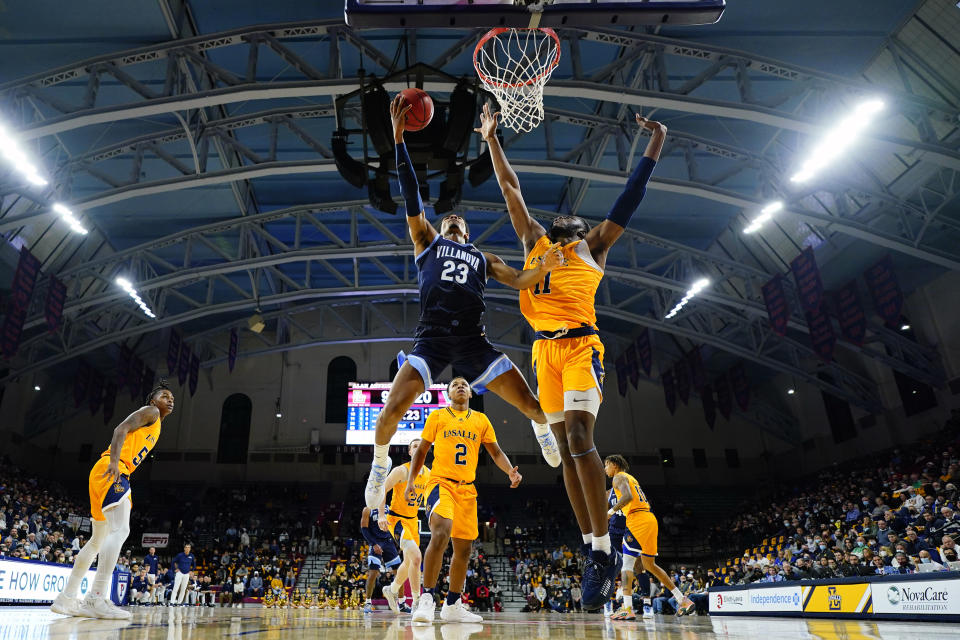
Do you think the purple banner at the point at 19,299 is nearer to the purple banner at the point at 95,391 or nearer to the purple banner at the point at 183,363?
the purple banner at the point at 183,363

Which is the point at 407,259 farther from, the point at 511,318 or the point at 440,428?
the point at 440,428

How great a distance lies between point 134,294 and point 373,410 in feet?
30.2

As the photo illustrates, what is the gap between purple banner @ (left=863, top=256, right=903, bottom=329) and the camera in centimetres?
1717

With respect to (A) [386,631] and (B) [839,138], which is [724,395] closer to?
(B) [839,138]

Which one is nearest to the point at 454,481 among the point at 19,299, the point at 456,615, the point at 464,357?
the point at 456,615

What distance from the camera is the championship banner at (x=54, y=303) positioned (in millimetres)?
17656

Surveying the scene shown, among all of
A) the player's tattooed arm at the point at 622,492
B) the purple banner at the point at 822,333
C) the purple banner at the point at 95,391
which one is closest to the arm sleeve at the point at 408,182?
the player's tattooed arm at the point at 622,492

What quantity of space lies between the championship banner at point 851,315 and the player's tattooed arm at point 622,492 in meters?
12.7

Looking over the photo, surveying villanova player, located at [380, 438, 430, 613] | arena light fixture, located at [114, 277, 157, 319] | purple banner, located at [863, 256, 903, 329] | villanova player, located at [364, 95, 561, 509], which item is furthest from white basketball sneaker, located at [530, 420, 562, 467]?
arena light fixture, located at [114, 277, 157, 319]

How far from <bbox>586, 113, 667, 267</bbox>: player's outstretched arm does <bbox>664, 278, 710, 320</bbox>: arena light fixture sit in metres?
15.5

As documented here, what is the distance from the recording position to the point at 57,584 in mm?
11734

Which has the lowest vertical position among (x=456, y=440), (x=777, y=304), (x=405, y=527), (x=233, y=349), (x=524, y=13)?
(x=405, y=527)

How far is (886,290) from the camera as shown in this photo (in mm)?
17469

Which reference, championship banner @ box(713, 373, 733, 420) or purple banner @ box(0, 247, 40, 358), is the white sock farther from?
championship banner @ box(713, 373, 733, 420)
